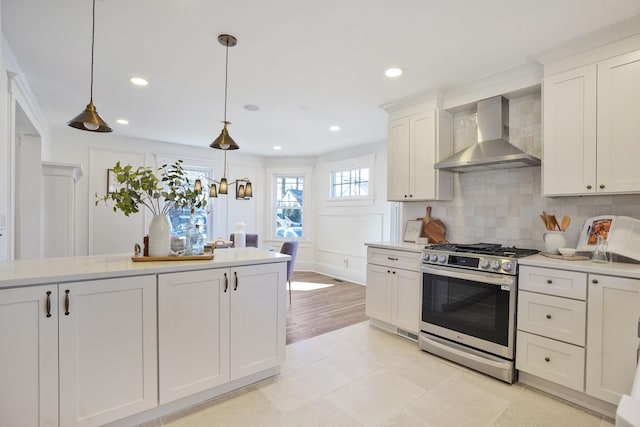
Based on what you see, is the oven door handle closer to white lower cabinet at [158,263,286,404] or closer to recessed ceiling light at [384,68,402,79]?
white lower cabinet at [158,263,286,404]

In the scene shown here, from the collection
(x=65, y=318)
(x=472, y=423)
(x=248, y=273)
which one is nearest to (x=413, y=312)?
(x=472, y=423)

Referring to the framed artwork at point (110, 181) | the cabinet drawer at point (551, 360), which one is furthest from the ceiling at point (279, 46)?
the cabinet drawer at point (551, 360)

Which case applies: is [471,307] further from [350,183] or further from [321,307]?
[350,183]

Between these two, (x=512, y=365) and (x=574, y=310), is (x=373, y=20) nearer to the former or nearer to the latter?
(x=574, y=310)

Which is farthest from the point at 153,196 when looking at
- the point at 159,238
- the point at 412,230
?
the point at 412,230

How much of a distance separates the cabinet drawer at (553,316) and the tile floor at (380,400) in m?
0.47

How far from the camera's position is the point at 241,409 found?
2016 millimetres

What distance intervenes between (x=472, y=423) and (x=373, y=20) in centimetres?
267

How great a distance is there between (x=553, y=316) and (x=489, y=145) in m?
1.52

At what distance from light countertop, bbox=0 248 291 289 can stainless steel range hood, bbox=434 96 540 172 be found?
6.45ft

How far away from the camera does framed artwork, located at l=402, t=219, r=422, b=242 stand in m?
3.59

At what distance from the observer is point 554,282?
218 cm

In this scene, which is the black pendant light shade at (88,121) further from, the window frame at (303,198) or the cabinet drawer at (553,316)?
the window frame at (303,198)

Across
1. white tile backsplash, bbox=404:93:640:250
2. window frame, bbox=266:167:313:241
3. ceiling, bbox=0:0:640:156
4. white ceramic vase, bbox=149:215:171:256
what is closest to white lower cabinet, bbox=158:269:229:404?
white ceramic vase, bbox=149:215:171:256
